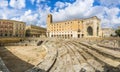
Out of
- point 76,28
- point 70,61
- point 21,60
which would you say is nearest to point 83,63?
point 70,61

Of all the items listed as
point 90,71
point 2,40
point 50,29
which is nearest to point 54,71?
point 90,71

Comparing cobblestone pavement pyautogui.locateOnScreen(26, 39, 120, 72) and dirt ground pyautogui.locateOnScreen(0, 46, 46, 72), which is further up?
cobblestone pavement pyautogui.locateOnScreen(26, 39, 120, 72)

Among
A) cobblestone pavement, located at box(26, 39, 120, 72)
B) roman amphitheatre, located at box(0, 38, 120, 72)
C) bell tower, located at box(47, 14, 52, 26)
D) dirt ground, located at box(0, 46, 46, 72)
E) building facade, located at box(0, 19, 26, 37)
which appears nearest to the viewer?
cobblestone pavement, located at box(26, 39, 120, 72)

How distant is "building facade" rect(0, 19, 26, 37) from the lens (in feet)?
253

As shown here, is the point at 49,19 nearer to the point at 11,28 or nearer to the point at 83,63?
the point at 11,28

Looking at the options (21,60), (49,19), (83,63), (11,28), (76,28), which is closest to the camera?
(83,63)

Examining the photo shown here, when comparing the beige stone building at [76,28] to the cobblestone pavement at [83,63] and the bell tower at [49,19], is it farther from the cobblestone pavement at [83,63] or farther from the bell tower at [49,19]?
the cobblestone pavement at [83,63]

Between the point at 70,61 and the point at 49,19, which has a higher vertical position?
the point at 49,19

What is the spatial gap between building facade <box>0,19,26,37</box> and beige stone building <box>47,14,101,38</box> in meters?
19.2

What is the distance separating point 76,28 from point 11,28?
1505 inches

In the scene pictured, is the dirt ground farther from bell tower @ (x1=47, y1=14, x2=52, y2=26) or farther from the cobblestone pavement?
bell tower @ (x1=47, y1=14, x2=52, y2=26)

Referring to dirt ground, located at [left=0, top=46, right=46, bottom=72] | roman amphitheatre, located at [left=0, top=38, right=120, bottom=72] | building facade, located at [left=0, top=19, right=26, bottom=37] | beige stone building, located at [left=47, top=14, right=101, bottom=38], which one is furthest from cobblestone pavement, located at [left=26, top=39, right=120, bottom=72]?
building facade, located at [left=0, top=19, right=26, bottom=37]

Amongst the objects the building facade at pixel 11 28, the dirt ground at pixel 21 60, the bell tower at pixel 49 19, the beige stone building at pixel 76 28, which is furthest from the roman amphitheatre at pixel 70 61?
the bell tower at pixel 49 19

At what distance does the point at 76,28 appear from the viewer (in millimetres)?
81625
